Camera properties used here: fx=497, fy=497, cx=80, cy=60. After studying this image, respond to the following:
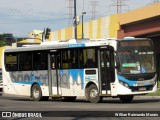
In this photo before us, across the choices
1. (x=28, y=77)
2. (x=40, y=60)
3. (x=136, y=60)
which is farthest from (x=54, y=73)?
(x=136, y=60)

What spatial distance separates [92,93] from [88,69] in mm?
1207

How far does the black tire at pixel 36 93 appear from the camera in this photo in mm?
27781

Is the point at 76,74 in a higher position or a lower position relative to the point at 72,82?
higher

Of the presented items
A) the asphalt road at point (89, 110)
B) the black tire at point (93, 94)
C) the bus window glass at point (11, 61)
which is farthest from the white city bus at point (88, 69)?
the asphalt road at point (89, 110)

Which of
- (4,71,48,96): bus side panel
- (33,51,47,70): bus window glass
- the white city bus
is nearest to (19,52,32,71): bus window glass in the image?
the white city bus

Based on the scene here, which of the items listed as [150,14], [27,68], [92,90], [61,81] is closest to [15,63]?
[27,68]

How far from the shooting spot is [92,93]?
24547mm

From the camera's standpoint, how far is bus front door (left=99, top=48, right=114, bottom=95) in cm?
2354

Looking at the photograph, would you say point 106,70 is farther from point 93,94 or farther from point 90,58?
point 93,94

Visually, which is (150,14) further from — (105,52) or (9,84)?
(105,52)

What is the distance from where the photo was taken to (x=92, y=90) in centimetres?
2448

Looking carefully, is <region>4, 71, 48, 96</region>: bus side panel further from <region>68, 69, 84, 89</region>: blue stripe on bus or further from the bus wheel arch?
the bus wheel arch

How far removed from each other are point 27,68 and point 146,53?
758 centimetres

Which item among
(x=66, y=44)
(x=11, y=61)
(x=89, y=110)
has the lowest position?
(x=89, y=110)
